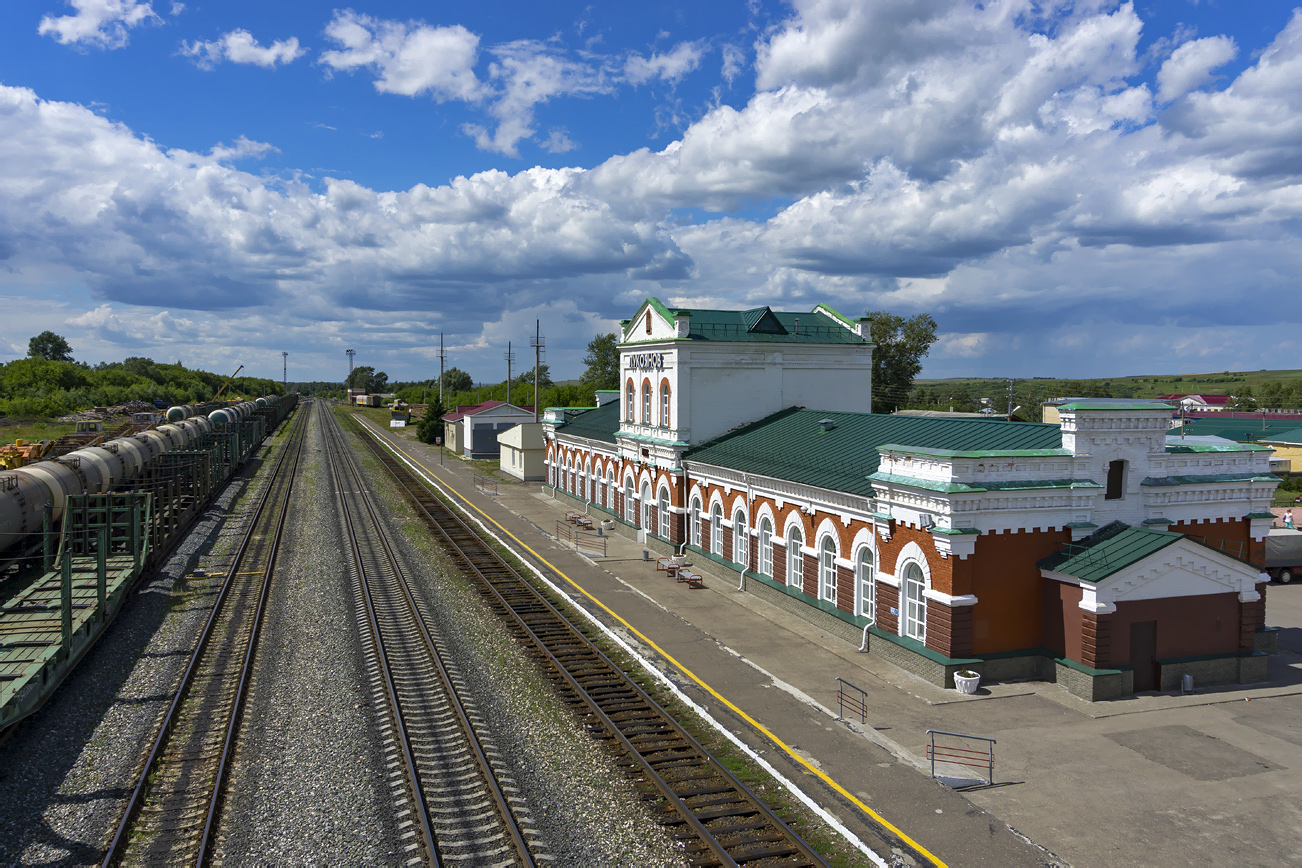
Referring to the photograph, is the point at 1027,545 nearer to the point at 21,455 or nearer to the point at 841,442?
the point at 841,442

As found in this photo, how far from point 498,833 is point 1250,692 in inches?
707

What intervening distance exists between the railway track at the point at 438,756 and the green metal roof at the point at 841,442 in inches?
475

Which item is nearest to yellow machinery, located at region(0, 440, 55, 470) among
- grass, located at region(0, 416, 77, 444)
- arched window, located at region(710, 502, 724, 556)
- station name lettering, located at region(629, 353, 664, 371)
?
station name lettering, located at region(629, 353, 664, 371)

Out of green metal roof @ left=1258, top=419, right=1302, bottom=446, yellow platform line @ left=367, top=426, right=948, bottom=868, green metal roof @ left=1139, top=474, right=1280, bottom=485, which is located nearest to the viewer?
yellow platform line @ left=367, top=426, right=948, bottom=868

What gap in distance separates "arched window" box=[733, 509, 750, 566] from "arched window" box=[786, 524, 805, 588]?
3.24 metres

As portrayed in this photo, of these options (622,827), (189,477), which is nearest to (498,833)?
(622,827)

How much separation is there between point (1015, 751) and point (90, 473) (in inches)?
1254

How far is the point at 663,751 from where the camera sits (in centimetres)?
1528

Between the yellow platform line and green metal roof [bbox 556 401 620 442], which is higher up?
green metal roof [bbox 556 401 620 442]

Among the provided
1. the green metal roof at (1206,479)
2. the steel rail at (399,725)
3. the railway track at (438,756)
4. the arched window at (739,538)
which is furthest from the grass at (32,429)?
the green metal roof at (1206,479)

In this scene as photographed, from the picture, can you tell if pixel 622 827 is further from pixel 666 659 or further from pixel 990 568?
pixel 990 568

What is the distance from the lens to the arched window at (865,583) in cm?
2178

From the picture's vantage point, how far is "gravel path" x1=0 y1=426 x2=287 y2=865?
39.5 feet

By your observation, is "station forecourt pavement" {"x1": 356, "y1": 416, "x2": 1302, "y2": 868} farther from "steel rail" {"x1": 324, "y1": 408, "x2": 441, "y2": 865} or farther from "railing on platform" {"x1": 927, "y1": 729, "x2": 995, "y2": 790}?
"steel rail" {"x1": 324, "y1": 408, "x2": 441, "y2": 865}
